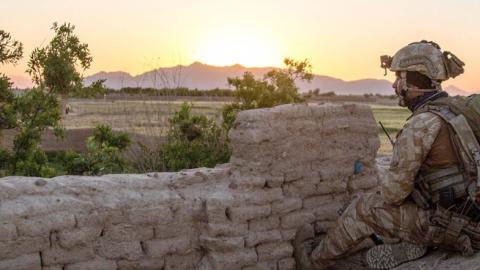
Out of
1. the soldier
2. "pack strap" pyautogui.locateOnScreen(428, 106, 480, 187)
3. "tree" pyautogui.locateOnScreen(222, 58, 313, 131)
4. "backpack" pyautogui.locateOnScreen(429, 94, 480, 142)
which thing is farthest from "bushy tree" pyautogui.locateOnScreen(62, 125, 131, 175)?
"pack strap" pyautogui.locateOnScreen(428, 106, 480, 187)

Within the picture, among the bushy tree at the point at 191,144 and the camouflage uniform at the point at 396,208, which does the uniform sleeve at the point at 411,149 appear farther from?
the bushy tree at the point at 191,144

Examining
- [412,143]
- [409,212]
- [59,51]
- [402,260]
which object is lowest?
[402,260]

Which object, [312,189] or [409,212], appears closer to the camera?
[409,212]

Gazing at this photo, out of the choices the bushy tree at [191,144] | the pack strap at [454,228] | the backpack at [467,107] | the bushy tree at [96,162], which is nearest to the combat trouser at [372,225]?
the pack strap at [454,228]

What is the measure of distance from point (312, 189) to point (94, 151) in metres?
3.73

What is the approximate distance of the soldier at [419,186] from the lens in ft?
14.9

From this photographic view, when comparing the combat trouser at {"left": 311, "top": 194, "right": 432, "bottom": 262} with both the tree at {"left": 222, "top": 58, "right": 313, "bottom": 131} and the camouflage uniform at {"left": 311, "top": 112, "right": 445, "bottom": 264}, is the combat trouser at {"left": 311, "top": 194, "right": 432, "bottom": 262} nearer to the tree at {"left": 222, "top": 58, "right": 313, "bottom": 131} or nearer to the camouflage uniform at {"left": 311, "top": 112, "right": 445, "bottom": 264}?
the camouflage uniform at {"left": 311, "top": 112, "right": 445, "bottom": 264}

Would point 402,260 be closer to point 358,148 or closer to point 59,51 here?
point 358,148

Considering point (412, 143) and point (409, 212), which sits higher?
point (412, 143)

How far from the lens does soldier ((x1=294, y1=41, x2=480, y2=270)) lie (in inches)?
178

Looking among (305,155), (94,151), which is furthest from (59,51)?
(305,155)

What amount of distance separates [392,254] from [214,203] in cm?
143

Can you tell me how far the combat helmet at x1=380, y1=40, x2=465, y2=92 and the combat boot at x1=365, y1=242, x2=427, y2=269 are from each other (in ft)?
3.94

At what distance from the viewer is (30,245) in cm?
432
